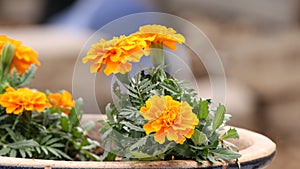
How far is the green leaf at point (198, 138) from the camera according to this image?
56 centimetres

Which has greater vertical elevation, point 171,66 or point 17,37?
point 171,66

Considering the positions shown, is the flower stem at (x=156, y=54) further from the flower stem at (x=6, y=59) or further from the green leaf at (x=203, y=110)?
the flower stem at (x=6, y=59)

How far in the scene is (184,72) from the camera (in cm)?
63

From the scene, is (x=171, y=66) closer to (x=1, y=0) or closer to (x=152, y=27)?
(x=152, y=27)

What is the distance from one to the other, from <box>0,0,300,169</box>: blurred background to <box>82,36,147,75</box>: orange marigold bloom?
53.5 inches

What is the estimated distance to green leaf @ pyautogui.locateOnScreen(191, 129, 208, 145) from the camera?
565 mm

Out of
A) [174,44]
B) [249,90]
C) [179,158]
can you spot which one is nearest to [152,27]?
[174,44]

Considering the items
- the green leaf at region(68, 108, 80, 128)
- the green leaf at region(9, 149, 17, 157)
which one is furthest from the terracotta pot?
the green leaf at region(68, 108, 80, 128)

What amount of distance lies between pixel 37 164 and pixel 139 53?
0.49 feet

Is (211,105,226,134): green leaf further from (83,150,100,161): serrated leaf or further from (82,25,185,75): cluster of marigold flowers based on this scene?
(83,150,100,161): serrated leaf

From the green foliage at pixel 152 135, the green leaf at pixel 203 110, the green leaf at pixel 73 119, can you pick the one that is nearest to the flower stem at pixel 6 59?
the green leaf at pixel 73 119

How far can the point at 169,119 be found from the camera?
1.76ft

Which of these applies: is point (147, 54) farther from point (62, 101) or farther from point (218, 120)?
point (62, 101)

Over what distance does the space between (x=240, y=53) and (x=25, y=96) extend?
1954mm
